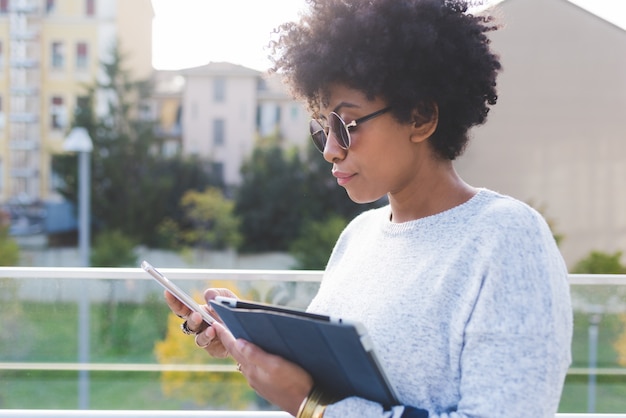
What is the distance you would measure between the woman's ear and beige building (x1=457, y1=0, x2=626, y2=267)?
1611cm

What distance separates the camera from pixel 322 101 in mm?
1097

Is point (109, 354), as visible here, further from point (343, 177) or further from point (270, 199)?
point (270, 199)

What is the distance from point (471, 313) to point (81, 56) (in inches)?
1068

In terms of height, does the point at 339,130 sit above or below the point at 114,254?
above

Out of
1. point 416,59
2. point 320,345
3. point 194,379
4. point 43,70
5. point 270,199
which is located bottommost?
point 270,199

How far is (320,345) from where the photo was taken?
0.88 m

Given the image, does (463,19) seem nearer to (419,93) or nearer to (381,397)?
(419,93)

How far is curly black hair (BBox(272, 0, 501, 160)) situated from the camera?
1005mm

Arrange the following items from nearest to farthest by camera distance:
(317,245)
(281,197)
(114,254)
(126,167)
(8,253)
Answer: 1. (8,253)
2. (317,245)
3. (114,254)
4. (281,197)
5. (126,167)

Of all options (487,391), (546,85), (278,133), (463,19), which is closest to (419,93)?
(463,19)

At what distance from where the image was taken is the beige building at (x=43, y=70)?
2506 cm

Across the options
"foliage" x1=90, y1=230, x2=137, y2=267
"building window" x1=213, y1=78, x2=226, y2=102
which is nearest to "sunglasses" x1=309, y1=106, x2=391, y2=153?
"foliage" x1=90, y1=230, x2=137, y2=267

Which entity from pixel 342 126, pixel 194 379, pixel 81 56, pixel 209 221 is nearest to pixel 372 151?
pixel 342 126

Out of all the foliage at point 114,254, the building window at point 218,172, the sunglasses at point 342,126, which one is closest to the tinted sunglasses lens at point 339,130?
the sunglasses at point 342,126
